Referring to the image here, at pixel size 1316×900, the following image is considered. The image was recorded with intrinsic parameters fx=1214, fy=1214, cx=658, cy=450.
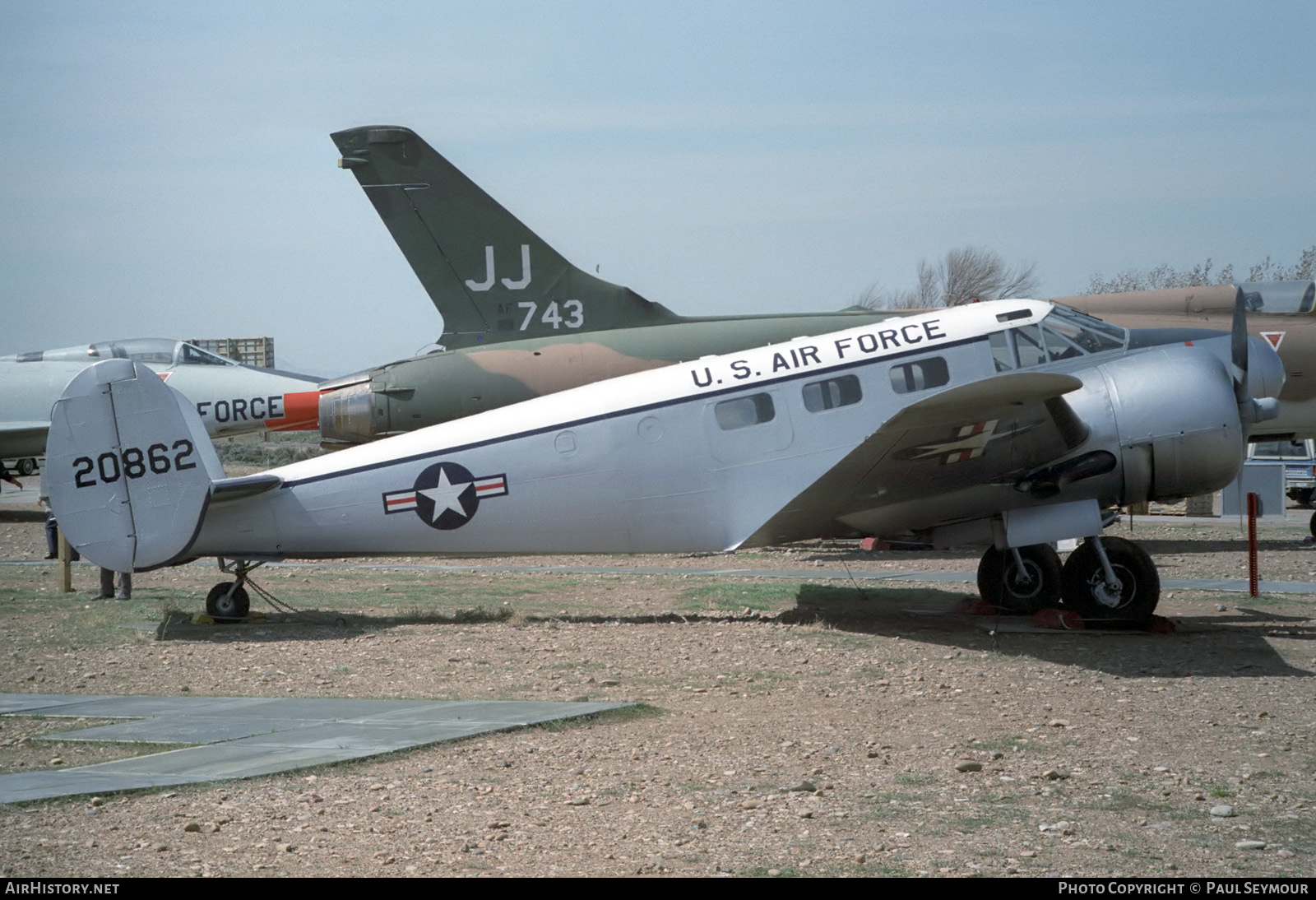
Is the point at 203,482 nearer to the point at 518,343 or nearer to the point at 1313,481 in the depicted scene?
the point at 518,343

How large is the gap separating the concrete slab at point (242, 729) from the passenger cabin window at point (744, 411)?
14.5 feet

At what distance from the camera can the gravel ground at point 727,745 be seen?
543 centimetres

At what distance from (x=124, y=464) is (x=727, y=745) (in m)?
7.70

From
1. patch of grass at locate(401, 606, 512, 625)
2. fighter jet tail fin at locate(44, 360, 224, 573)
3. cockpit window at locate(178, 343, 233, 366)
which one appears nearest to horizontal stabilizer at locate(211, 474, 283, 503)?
fighter jet tail fin at locate(44, 360, 224, 573)

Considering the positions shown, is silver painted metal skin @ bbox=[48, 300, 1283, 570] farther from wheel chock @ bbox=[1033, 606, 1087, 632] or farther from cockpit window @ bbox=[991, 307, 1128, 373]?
wheel chock @ bbox=[1033, 606, 1087, 632]

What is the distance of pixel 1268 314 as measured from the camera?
739 inches

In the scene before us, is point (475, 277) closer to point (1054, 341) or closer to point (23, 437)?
point (1054, 341)

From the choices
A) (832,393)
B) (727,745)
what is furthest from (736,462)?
(727,745)

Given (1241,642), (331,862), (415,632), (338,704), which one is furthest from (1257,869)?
(415,632)

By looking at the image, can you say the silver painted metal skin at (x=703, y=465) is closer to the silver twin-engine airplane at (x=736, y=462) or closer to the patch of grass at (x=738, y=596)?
the silver twin-engine airplane at (x=736, y=462)

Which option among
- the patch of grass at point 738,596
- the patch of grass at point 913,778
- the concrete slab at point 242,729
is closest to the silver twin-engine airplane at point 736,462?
the patch of grass at point 738,596

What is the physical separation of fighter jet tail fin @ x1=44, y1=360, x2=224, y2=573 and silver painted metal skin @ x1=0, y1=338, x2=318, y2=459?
453 inches

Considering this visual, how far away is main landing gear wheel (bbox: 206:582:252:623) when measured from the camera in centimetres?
1294

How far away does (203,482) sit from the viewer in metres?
12.5
